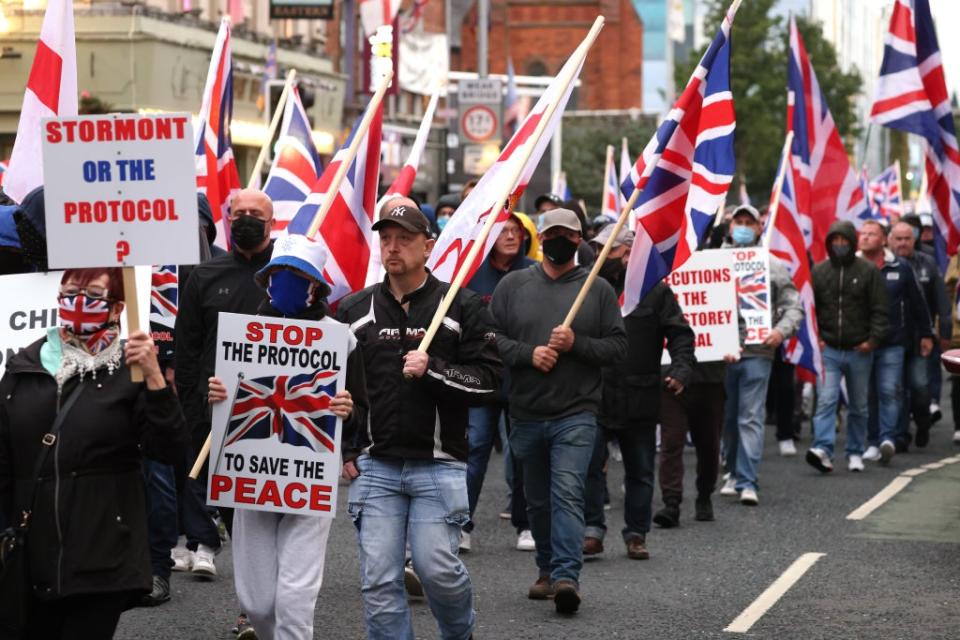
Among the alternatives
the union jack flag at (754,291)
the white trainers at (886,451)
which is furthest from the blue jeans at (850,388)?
the union jack flag at (754,291)

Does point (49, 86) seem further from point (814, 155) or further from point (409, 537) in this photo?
point (814, 155)

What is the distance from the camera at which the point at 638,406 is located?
1103cm

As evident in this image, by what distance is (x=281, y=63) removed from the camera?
44094 mm

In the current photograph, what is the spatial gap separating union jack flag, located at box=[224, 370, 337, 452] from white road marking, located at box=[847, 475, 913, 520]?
678 centimetres

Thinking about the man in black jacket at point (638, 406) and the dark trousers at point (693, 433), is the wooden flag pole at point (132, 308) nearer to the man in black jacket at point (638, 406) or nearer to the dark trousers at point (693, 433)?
the man in black jacket at point (638, 406)

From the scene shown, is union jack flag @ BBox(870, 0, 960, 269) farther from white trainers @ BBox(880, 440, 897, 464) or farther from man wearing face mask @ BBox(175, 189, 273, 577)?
man wearing face mask @ BBox(175, 189, 273, 577)

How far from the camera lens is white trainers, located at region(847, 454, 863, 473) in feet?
51.8

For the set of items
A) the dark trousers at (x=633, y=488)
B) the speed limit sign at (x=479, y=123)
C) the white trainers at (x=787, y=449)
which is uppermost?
the speed limit sign at (x=479, y=123)

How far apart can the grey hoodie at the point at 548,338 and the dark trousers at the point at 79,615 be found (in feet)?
12.6

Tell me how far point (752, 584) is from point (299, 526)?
3959 millimetres

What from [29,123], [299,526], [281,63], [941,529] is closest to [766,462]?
[941,529]

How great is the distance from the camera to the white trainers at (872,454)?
16797 mm

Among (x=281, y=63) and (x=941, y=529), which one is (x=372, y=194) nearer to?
(x=941, y=529)

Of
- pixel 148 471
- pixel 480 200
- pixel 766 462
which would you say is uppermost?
pixel 480 200
